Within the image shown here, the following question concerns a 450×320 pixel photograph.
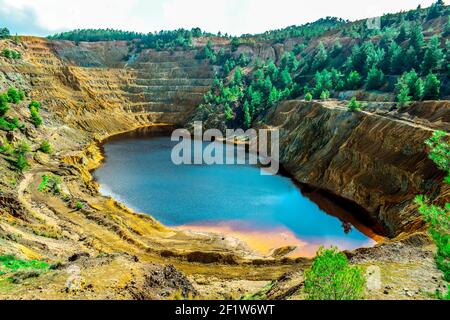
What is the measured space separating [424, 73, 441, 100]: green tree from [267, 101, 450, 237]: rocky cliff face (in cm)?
655

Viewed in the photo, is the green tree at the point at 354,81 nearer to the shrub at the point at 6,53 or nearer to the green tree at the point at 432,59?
the green tree at the point at 432,59

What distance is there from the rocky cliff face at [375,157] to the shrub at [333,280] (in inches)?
916

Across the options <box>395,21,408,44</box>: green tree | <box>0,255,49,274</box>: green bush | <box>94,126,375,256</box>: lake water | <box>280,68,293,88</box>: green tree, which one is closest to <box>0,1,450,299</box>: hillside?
<box>0,255,49,274</box>: green bush

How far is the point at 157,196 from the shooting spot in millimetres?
51375

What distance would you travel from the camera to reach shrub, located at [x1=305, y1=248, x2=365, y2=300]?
12.6 metres

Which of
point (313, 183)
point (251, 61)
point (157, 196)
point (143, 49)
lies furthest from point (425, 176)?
point (143, 49)

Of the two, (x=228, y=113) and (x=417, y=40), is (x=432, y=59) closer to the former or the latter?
(x=417, y=40)

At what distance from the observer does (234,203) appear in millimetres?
48469

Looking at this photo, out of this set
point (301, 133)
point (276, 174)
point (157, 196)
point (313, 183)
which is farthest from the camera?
point (301, 133)

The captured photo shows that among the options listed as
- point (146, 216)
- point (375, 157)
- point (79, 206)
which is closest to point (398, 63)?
point (375, 157)

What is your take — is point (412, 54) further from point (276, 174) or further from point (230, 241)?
point (230, 241)

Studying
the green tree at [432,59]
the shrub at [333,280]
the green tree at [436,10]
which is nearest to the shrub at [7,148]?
the shrub at [333,280]
